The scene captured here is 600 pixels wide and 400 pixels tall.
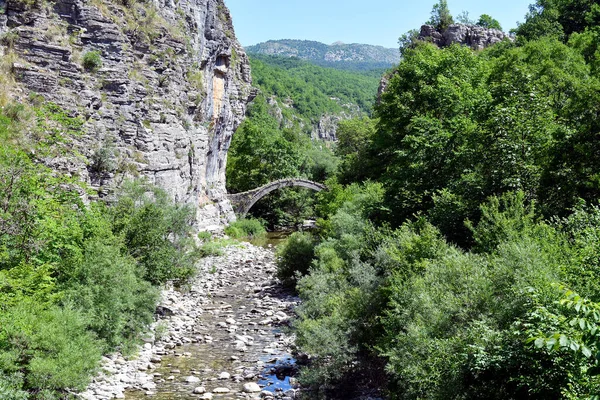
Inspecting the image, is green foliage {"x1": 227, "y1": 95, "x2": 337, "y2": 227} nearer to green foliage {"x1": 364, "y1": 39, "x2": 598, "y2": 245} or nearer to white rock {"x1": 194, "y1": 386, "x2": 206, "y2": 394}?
green foliage {"x1": 364, "y1": 39, "x2": 598, "y2": 245}

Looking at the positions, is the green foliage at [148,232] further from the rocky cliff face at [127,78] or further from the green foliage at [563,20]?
the green foliage at [563,20]

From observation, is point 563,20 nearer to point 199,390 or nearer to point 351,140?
point 351,140

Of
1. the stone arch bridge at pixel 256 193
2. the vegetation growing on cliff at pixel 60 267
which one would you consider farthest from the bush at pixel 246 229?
the vegetation growing on cliff at pixel 60 267

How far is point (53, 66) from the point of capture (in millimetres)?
21109

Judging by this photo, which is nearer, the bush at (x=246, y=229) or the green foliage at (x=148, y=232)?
the green foliage at (x=148, y=232)

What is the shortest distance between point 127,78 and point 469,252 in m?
19.3

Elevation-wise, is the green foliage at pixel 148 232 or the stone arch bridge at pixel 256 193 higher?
the green foliage at pixel 148 232

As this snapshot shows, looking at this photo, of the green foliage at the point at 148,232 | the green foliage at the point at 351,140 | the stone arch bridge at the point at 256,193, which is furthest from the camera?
the stone arch bridge at the point at 256,193

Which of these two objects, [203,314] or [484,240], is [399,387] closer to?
[484,240]

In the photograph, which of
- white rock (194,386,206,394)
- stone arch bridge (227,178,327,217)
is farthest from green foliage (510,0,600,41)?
white rock (194,386,206,394)

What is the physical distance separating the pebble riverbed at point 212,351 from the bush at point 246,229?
13334mm

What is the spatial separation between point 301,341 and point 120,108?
15.7 metres

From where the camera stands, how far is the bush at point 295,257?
83.5 feet

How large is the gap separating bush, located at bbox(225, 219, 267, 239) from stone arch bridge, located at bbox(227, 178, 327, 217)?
1965 mm
